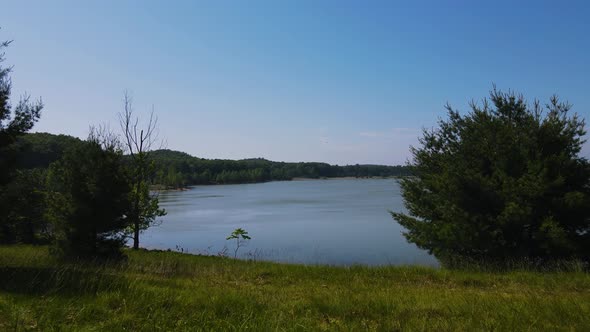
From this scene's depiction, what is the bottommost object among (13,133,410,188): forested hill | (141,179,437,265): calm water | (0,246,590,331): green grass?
(141,179,437,265): calm water

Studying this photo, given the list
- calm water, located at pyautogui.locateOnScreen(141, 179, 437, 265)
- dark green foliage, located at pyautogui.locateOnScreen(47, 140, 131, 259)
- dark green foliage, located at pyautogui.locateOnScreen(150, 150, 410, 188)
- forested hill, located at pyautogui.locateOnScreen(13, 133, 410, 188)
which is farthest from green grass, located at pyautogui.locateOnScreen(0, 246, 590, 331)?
dark green foliage, located at pyautogui.locateOnScreen(150, 150, 410, 188)

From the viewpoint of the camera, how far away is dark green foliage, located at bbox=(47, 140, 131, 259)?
13.1 meters

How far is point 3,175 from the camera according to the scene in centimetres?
902

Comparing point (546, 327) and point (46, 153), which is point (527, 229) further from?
point (46, 153)

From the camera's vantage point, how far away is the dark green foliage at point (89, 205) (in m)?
13.1

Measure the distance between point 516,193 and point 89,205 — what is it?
557 inches

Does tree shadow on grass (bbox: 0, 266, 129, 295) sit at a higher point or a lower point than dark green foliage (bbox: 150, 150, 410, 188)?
lower

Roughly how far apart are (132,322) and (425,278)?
7295mm

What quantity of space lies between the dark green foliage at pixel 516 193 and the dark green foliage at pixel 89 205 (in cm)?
1160

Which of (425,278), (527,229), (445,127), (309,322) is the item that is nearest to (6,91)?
(309,322)

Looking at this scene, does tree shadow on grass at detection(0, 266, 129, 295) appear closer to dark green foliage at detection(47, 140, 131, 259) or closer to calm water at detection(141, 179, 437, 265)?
dark green foliage at detection(47, 140, 131, 259)

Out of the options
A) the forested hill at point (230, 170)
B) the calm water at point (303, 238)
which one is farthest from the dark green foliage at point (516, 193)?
the forested hill at point (230, 170)

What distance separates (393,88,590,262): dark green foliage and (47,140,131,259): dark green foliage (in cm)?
1160

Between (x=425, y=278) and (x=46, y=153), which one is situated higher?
(x=46, y=153)
